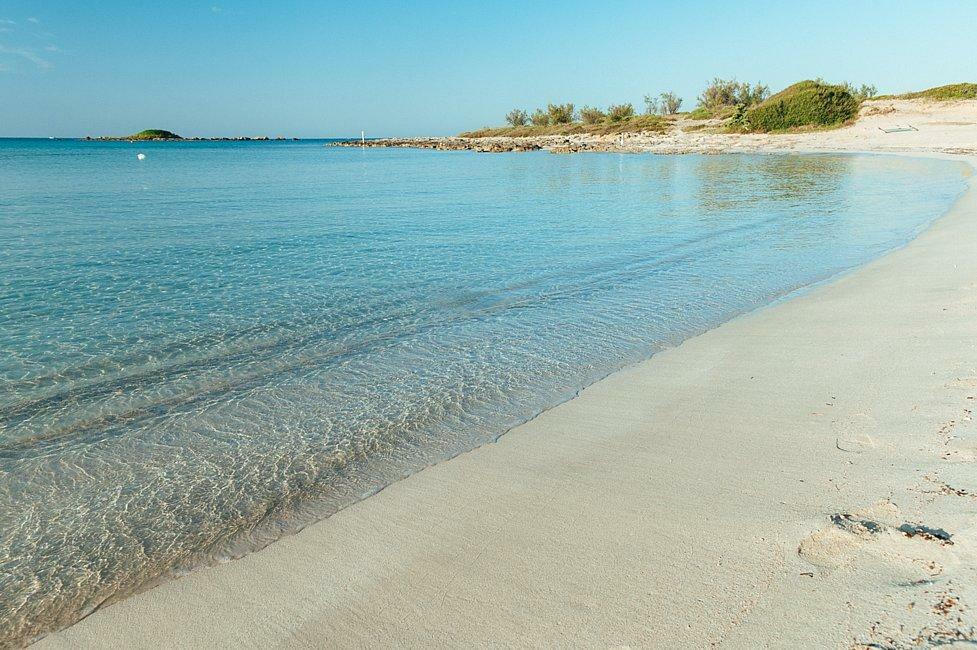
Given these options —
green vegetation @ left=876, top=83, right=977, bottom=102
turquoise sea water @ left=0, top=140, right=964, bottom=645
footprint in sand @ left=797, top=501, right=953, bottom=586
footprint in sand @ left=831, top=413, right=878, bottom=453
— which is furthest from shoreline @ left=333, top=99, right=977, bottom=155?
footprint in sand @ left=797, top=501, right=953, bottom=586

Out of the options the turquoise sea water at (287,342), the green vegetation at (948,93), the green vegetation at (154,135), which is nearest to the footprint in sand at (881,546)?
the turquoise sea water at (287,342)

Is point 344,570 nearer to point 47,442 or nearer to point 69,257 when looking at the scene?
point 47,442

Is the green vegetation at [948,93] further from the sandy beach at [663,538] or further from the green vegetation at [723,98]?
the sandy beach at [663,538]

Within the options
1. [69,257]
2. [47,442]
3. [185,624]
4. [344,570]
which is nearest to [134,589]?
[185,624]

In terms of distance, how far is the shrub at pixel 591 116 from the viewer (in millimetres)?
97938

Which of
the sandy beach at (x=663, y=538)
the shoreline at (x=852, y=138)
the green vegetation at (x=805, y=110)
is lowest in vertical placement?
the sandy beach at (x=663, y=538)

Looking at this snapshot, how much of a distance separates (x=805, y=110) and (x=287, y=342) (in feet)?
212

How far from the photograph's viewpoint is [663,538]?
313cm

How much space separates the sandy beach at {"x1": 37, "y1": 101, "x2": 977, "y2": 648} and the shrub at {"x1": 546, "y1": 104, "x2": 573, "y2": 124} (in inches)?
4218

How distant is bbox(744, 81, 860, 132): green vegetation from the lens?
57375mm

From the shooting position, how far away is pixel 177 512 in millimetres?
3867

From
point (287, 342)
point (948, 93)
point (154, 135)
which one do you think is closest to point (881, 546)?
point (287, 342)

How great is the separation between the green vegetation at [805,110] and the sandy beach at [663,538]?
62.4 meters

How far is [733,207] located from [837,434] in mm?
15474
